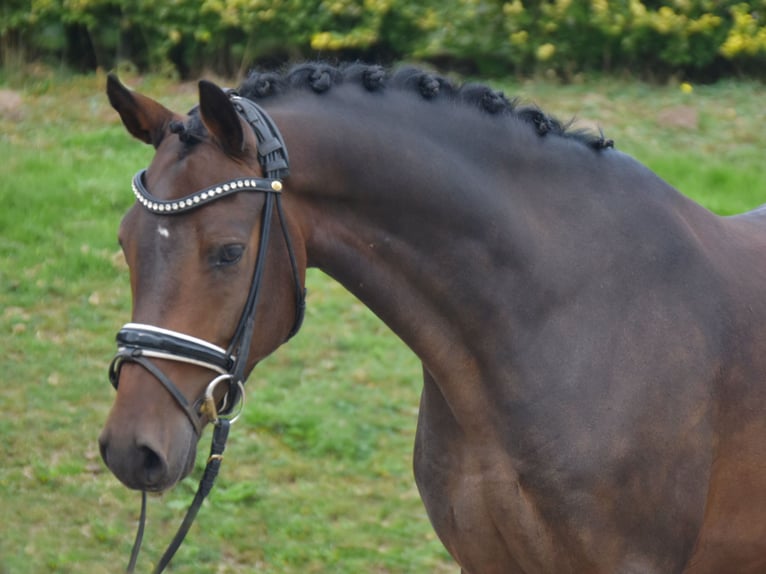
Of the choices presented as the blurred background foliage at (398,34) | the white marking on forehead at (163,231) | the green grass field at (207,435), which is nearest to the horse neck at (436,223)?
the white marking on forehead at (163,231)

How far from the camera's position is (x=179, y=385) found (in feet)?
8.61

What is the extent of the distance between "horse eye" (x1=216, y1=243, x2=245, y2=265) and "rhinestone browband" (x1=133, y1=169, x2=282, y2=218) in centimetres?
12

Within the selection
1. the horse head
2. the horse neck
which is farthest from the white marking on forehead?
the horse neck

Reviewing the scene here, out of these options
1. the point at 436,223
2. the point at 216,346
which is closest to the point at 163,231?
the point at 216,346

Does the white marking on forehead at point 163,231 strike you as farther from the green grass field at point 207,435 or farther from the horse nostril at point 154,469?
the green grass field at point 207,435

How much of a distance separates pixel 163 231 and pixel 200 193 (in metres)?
0.12

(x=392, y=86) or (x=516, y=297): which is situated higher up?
(x=392, y=86)

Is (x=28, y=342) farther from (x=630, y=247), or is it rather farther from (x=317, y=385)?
(x=630, y=247)

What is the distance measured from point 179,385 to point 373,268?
24.3 inches

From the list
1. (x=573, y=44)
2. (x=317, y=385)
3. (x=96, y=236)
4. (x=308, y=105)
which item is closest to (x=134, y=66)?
(x=96, y=236)

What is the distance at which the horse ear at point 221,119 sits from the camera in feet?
8.50

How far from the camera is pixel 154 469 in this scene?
2.58m

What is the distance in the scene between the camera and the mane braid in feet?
9.71

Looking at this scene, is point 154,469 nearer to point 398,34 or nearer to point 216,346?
point 216,346
